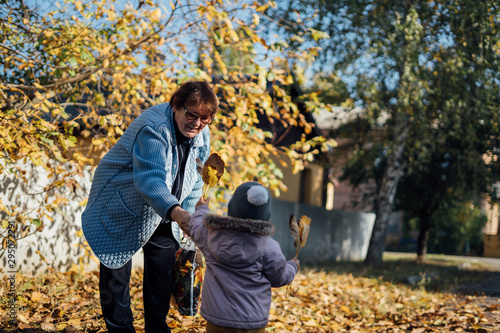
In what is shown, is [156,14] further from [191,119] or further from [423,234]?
[423,234]

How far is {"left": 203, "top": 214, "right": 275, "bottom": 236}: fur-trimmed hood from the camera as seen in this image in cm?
226

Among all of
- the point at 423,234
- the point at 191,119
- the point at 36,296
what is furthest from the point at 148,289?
the point at 423,234

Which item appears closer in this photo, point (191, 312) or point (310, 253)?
point (191, 312)

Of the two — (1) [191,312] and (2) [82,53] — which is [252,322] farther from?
(2) [82,53]

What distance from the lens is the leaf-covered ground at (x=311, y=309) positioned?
4047 mm

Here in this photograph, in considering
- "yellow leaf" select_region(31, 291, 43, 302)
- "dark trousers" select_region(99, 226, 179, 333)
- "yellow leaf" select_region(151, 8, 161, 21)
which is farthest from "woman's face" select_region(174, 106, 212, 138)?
"yellow leaf" select_region(31, 291, 43, 302)

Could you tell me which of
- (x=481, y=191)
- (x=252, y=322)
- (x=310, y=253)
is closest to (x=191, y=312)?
(x=252, y=322)

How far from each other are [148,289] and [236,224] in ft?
3.22

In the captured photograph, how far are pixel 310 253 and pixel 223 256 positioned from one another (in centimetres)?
1155

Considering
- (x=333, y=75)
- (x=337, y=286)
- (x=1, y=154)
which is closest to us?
(x=1, y=154)

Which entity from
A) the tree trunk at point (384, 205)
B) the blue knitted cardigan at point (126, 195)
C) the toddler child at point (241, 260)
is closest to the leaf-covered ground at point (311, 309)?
the blue knitted cardigan at point (126, 195)

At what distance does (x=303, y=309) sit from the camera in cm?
557

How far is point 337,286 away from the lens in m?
7.73

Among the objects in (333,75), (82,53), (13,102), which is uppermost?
(333,75)
